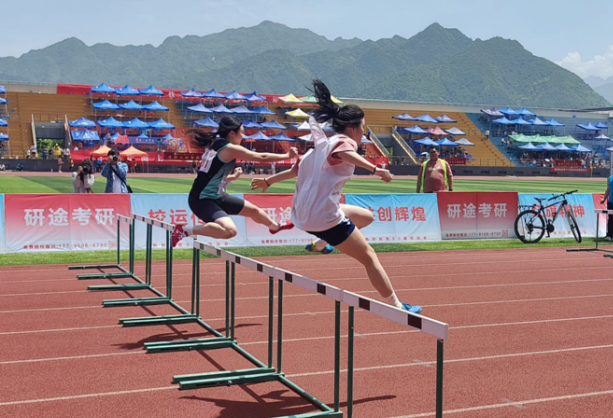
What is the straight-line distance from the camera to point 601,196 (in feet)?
65.3

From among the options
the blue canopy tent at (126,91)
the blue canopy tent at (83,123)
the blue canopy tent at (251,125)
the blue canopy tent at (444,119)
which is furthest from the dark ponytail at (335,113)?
the blue canopy tent at (444,119)

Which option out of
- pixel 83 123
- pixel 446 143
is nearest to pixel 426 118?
pixel 446 143

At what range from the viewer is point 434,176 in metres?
16.4

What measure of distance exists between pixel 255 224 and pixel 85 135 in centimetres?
4161

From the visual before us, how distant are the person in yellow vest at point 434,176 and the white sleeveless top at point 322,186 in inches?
413

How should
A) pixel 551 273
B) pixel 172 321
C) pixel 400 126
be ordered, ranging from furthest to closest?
pixel 400 126 < pixel 551 273 < pixel 172 321

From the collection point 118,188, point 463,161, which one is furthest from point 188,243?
point 463,161

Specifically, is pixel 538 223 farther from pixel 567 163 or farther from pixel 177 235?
pixel 567 163

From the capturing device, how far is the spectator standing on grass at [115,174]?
15.0 meters

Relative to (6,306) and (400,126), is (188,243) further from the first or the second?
(400,126)

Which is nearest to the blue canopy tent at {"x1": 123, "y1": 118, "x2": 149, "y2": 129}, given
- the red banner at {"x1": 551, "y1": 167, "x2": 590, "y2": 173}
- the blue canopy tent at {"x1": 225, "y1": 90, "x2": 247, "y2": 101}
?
the blue canopy tent at {"x1": 225, "y1": 90, "x2": 247, "y2": 101}

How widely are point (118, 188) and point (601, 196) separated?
13070 mm

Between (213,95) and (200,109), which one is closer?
(200,109)

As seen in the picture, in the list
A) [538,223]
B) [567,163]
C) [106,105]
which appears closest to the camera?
[538,223]
